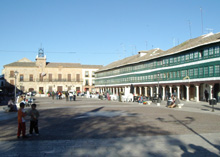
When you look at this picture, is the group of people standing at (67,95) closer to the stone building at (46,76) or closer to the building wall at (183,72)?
the building wall at (183,72)

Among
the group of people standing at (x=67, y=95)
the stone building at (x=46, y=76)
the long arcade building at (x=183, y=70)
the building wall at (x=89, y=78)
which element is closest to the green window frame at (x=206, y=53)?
the long arcade building at (x=183, y=70)

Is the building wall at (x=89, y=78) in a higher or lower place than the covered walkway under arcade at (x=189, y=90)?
higher

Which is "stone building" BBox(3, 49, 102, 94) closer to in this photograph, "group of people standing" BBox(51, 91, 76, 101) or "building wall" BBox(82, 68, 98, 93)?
"building wall" BBox(82, 68, 98, 93)

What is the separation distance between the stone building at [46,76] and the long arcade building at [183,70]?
25.0 metres

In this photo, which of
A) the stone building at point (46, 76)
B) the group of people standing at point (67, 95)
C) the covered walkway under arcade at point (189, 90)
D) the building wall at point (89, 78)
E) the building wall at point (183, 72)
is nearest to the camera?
the building wall at point (183, 72)

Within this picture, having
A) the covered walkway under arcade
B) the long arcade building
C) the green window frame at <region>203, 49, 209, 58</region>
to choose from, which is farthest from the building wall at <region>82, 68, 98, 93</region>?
the green window frame at <region>203, 49, 209, 58</region>

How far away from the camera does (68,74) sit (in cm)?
8125

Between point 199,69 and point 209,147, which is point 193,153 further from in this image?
point 199,69

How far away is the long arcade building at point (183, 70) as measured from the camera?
1238 inches

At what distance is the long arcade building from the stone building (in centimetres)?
2498

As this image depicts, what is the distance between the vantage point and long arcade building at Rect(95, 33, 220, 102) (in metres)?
31.4

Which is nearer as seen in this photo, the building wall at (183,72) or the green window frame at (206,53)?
the building wall at (183,72)

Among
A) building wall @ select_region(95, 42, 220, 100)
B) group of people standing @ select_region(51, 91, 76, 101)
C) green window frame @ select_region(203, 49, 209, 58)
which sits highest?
green window frame @ select_region(203, 49, 209, 58)

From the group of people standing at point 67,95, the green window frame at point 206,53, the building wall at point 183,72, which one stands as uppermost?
the green window frame at point 206,53
